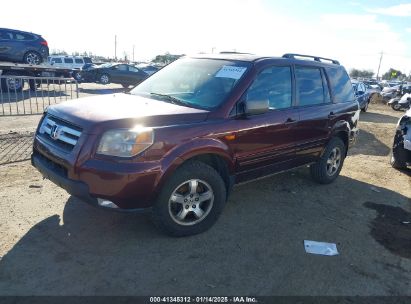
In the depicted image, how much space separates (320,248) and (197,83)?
2.28 m

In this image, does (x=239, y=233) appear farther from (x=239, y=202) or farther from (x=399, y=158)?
(x=399, y=158)

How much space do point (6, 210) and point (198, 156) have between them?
2.30 meters

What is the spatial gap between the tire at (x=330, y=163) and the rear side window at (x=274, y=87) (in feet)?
4.62

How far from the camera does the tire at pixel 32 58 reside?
54.2 feet

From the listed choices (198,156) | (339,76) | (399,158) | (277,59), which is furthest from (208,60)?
(399,158)

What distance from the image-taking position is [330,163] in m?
5.91

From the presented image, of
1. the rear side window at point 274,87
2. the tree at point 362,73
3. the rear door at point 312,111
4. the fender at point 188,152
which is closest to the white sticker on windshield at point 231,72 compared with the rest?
the rear side window at point 274,87

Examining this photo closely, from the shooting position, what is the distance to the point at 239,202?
4.95 metres

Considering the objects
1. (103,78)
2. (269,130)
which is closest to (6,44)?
(103,78)

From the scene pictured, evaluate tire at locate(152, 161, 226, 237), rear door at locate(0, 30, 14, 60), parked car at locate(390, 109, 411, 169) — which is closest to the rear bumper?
tire at locate(152, 161, 226, 237)

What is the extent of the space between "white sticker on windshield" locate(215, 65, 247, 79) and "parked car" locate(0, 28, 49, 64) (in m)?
14.8

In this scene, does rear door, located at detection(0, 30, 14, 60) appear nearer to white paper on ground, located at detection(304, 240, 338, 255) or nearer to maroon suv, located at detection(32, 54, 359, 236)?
maroon suv, located at detection(32, 54, 359, 236)

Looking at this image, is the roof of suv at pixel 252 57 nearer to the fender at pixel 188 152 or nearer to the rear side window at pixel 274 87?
the rear side window at pixel 274 87

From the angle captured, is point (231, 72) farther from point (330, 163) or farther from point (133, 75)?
point (133, 75)
